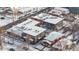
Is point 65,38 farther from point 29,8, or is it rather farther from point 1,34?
point 1,34

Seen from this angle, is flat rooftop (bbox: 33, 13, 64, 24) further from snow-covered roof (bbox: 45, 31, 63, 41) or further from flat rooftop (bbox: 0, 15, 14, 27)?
flat rooftop (bbox: 0, 15, 14, 27)

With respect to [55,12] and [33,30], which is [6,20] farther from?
[55,12]

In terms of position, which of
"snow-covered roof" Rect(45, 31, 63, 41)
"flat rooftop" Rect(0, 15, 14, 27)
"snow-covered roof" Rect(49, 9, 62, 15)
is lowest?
"snow-covered roof" Rect(45, 31, 63, 41)

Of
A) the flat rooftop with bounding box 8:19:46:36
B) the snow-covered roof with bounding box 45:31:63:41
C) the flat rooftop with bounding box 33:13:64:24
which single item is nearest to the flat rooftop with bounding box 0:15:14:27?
the flat rooftop with bounding box 8:19:46:36

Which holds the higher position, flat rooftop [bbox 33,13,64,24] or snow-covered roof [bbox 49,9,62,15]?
snow-covered roof [bbox 49,9,62,15]

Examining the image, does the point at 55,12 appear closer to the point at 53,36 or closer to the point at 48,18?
the point at 48,18

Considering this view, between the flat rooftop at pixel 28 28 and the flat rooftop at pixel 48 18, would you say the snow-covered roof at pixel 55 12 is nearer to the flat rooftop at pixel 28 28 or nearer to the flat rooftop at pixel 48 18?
the flat rooftop at pixel 48 18

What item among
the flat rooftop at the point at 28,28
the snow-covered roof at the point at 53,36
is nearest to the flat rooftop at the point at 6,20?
the flat rooftop at the point at 28,28

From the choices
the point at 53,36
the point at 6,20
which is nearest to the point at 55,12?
the point at 53,36

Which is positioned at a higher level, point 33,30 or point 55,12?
point 55,12

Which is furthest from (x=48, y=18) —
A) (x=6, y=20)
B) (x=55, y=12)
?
(x=6, y=20)
